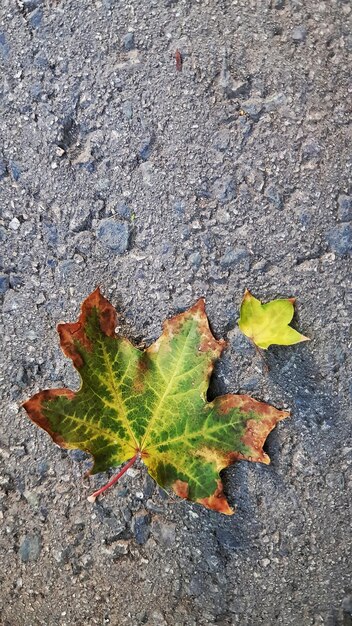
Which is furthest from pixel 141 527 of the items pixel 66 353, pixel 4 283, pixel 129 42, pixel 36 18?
pixel 36 18

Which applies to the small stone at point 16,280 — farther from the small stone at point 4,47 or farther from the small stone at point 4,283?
the small stone at point 4,47

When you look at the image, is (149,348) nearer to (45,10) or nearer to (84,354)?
(84,354)

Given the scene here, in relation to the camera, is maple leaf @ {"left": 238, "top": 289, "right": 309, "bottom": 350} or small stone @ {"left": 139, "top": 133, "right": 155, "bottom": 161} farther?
small stone @ {"left": 139, "top": 133, "right": 155, "bottom": 161}

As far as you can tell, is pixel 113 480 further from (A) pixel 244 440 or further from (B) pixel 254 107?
(B) pixel 254 107

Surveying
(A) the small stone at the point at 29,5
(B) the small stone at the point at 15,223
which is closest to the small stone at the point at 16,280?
(B) the small stone at the point at 15,223

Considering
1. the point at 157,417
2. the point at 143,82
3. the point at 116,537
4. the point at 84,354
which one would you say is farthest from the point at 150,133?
the point at 116,537

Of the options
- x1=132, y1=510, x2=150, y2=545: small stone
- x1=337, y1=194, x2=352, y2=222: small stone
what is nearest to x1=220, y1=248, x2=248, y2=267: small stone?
x1=337, y1=194, x2=352, y2=222: small stone

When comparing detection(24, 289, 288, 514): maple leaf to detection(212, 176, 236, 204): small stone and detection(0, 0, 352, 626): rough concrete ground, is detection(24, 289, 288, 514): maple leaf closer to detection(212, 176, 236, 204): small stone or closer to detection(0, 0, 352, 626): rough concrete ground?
detection(0, 0, 352, 626): rough concrete ground

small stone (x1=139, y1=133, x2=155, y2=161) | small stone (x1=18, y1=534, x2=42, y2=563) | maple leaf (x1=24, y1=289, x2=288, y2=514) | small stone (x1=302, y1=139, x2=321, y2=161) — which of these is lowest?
small stone (x1=18, y1=534, x2=42, y2=563)
